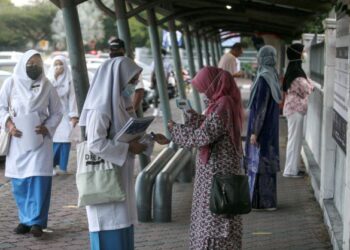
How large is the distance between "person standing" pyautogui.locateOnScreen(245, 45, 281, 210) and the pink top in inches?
75.2

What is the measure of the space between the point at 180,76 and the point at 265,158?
5888 mm

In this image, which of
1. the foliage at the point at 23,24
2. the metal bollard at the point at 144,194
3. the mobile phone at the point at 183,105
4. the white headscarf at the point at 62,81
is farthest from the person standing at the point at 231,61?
the foliage at the point at 23,24

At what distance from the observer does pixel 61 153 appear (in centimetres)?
1053

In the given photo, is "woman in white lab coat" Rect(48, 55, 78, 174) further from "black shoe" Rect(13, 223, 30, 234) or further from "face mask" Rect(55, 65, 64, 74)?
"black shoe" Rect(13, 223, 30, 234)

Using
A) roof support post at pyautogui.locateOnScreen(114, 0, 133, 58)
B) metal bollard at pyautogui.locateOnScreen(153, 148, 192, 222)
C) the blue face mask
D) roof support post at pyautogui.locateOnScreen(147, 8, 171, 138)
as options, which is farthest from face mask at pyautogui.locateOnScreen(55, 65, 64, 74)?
the blue face mask

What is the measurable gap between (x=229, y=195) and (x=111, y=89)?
114cm

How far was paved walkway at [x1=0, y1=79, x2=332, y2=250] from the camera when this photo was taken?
6.55 metres

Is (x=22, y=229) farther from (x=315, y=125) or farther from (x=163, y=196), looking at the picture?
(x=315, y=125)

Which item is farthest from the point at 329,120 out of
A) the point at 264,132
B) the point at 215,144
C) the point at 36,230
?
the point at 36,230

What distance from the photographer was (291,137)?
9.71 m

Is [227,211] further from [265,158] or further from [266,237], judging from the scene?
[265,158]

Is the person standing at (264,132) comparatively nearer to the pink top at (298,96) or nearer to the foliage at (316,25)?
the pink top at (298,96)

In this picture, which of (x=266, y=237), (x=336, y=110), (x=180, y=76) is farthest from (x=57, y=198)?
(x=180, y=76)

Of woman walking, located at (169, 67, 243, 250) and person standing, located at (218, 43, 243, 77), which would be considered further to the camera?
person standing, located at (218, 43, 243, 77)
